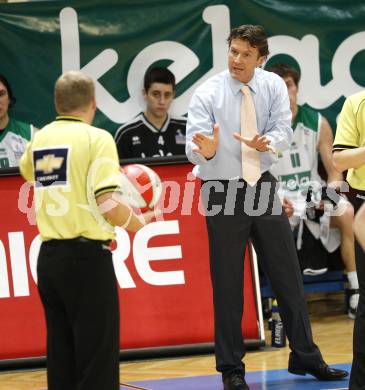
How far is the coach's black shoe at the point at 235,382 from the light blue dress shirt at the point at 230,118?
1.23 meters

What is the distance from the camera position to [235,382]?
231 inches

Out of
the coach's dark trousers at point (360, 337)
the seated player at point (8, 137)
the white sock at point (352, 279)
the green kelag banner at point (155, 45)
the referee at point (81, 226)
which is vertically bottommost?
the white sock at point (352, 279)

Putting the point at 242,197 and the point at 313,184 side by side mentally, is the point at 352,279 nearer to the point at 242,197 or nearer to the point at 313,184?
the point at 313,184

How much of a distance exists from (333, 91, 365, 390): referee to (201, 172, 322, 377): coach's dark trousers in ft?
2.88

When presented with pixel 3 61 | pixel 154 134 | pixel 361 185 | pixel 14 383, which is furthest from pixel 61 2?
pixel 361 185

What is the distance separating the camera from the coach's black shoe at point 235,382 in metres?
5.85

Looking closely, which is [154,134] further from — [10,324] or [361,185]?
[361,185]

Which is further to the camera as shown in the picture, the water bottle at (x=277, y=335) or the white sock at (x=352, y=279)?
the white sock at (x=352, y=279)

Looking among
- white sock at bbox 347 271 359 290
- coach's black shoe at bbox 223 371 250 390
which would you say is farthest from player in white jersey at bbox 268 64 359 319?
coach's black shoe at bbox 223 371 250 390

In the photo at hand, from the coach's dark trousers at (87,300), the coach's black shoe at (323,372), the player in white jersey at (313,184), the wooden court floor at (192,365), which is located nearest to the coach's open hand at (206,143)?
the coach's dark trousers at (87,300)

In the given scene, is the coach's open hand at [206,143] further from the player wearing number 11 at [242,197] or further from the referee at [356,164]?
the referee at [356,164]

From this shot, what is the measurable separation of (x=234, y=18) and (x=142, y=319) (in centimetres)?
318

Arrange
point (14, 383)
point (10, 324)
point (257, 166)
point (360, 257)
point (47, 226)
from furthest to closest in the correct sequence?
point (10, 324), point (14, 383), point (257, 166), point (360, 257), point (47, 226)

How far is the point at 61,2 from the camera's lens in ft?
28.8
